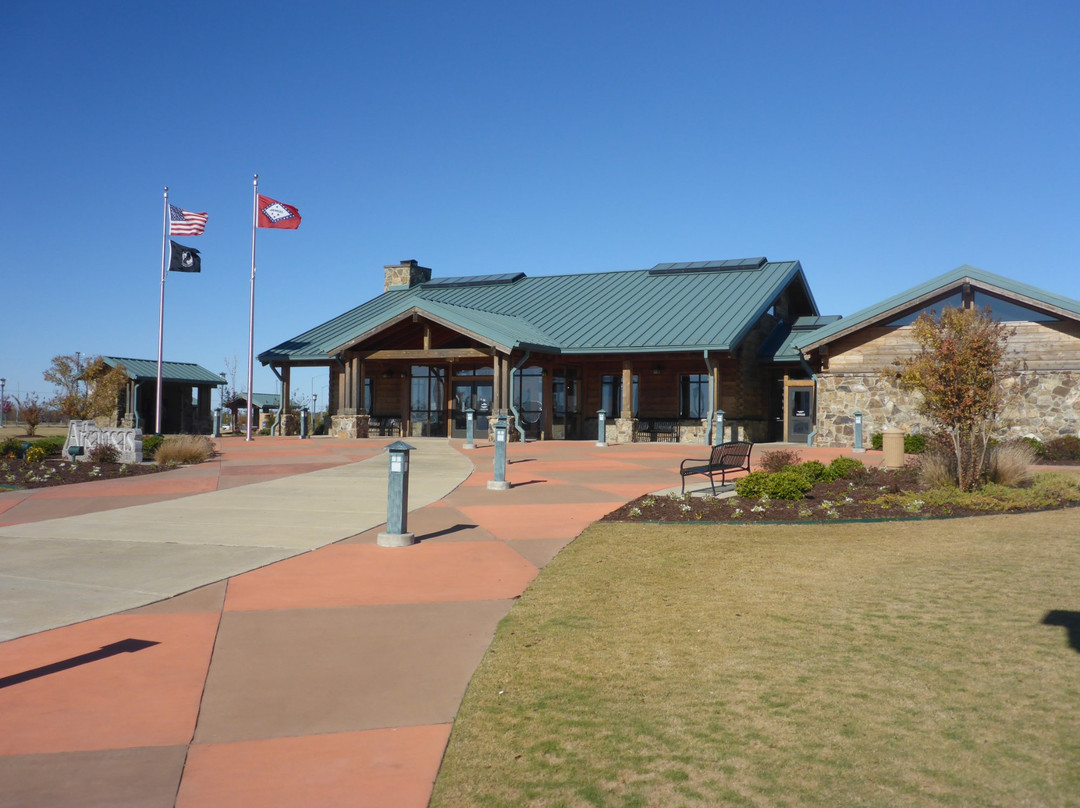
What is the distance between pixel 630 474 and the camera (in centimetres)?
1744

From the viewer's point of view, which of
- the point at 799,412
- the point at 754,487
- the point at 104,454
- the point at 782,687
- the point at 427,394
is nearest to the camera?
the point at 782,687

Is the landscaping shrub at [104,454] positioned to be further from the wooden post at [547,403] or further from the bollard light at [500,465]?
the wooden post at [547,403]

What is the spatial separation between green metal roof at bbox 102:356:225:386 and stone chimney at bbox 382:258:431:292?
928cm

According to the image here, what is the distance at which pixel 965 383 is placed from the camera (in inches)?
538

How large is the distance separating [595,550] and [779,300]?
85.8ft

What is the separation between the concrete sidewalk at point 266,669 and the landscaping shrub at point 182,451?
8187mm

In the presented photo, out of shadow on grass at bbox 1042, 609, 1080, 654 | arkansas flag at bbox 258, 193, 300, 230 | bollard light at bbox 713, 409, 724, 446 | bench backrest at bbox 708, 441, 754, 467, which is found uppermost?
arkansas flag at bbox 258, 193, 300, 230

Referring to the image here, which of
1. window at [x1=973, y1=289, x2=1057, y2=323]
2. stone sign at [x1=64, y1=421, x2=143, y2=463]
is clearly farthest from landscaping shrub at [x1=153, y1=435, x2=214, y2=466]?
window at [x1=973, y1=289, x2=1057, y2=323]

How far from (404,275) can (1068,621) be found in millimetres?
36439

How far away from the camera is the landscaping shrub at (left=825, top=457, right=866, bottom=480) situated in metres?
15.3

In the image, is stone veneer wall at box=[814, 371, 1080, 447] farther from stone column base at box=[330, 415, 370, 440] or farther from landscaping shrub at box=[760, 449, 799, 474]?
stone column base at box=[330, 415, 370, 440]

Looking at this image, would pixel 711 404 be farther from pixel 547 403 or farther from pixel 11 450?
pixel 11 450

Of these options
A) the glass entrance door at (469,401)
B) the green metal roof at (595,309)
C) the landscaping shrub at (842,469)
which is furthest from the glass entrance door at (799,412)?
the landscaping shrub at (842,469)

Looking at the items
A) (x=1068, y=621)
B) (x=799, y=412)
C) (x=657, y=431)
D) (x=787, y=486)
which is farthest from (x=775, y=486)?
(x=799, y=412)
